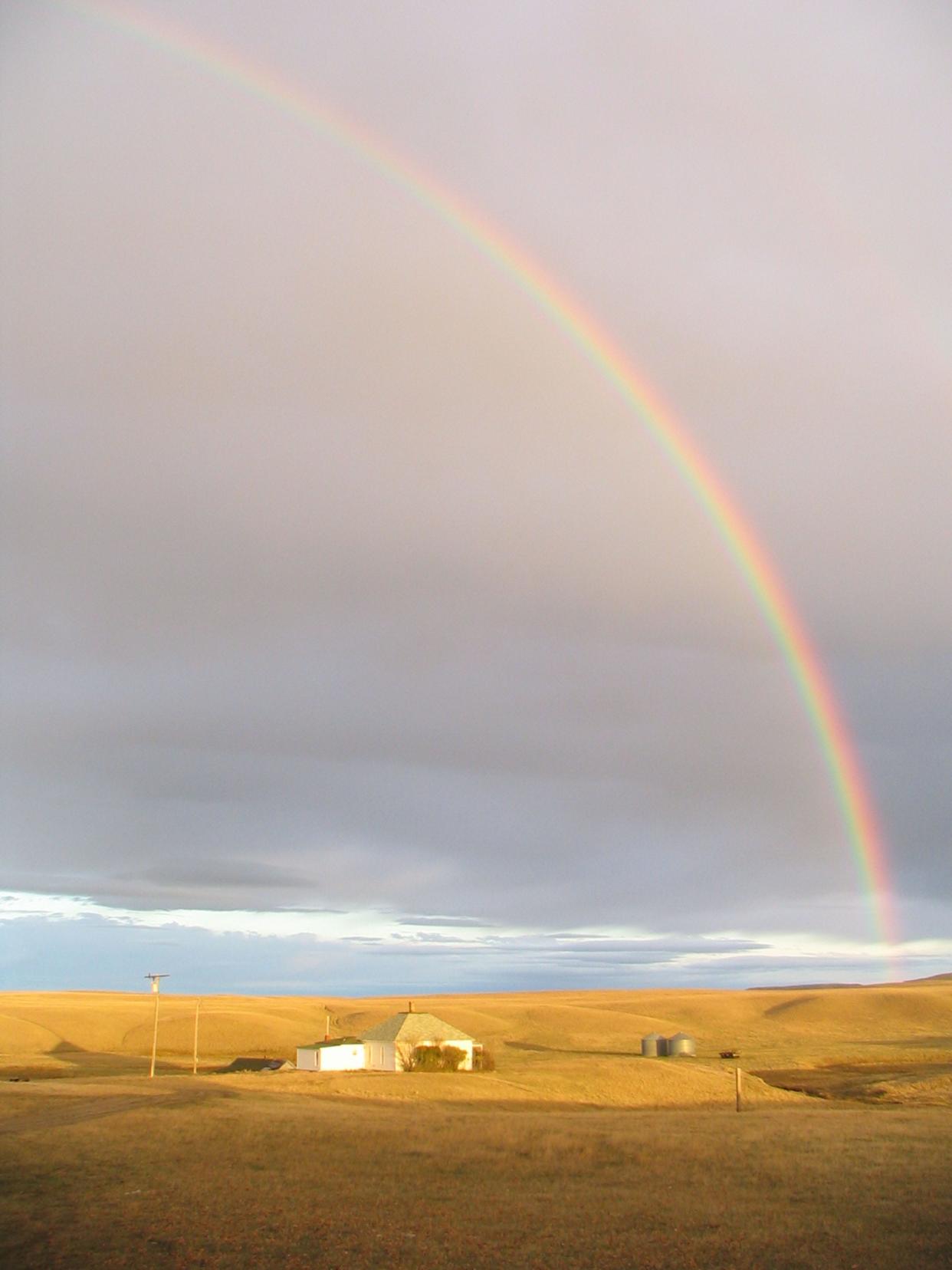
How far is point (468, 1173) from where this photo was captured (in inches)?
1062

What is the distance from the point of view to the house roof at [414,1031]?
8112cm

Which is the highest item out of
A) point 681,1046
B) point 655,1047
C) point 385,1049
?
point 385,1049

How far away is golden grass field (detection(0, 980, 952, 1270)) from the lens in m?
18.9

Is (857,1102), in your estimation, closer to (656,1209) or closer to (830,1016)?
(656,1209)

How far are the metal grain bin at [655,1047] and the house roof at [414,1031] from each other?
18427 millimetres

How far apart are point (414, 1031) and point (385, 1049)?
8.77ft

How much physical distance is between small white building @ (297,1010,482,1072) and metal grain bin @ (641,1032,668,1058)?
62.7 ft

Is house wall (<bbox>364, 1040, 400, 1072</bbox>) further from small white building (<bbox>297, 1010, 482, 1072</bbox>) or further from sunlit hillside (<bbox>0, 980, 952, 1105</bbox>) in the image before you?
sunlit hillside (<bbox>0, 980, 952, 1105</bbox>)

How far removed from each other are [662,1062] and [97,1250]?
64.2 metres

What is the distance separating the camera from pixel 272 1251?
18406 mm

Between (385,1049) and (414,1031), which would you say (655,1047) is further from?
(385,1049)

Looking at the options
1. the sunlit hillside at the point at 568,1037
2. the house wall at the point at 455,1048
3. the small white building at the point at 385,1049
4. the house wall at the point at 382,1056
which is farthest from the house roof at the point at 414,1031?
the sunlit hillside at the point at 568,1037

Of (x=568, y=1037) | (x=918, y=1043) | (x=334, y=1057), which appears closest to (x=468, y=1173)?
(x=334, y=1057)

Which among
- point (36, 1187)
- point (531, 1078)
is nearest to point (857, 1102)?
point (531, 1078)
